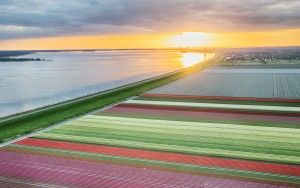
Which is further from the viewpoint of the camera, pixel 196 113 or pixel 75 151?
pixel 196 113

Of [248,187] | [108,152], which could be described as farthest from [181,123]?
[248,187]

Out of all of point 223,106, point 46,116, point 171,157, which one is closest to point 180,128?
point 171,157

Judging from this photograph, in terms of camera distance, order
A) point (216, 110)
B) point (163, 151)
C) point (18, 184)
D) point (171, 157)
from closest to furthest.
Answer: point (18, 184)
point (171, 157)
point (163, 151)
point (216, 110)

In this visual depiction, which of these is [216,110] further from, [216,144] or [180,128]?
[216,144]

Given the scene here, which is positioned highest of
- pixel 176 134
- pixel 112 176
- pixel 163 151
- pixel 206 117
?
pixel 206 117

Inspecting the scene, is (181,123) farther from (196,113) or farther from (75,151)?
(75,151)

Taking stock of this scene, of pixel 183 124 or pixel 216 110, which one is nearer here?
pixel 183 124

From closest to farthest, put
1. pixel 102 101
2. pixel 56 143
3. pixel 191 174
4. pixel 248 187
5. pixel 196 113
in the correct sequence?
pixel 248 187 → pixel 191 174 → pixel 56 143 → pixel 196 113 → pixel 102 101
